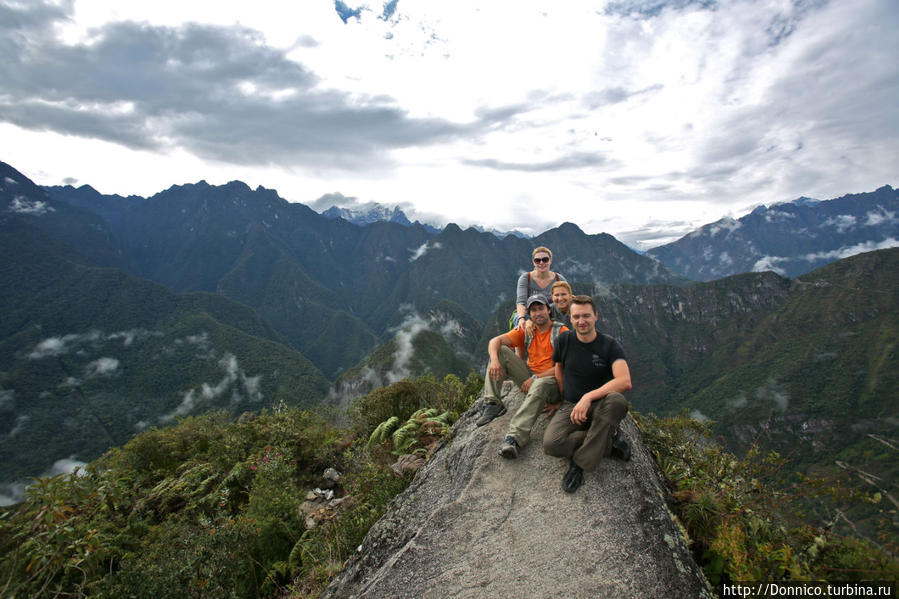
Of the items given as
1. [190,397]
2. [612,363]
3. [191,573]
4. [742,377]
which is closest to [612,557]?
[612,363]

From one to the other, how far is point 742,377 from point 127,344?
894ft

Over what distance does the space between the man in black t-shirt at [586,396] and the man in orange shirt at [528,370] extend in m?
0.29

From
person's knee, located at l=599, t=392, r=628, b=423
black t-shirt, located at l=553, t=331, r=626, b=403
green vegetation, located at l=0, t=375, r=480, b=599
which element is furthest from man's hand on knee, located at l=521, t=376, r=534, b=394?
green vegetation, located at l=0, t=375, r=480, b=599

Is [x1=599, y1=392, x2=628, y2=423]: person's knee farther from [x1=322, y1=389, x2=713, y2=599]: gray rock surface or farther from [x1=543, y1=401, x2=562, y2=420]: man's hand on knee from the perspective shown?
[x1=543, y1=401, x2=562, y2=420]: man's hand on knee

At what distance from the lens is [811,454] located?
99.7 m

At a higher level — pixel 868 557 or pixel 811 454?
pixel 868 557

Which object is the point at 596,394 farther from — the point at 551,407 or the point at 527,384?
the point at 527,384

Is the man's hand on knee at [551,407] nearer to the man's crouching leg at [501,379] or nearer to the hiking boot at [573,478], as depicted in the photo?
the man's crouching leg at [501,379]

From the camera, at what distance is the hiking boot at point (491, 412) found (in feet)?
21.1

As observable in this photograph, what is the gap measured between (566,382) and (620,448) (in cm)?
110

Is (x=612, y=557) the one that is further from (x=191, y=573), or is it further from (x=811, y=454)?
(x=811, y=454)

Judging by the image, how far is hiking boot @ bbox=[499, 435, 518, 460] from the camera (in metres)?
5.35

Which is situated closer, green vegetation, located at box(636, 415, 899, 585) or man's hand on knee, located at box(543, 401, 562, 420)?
green vegetation, located at box(636, 415, 899, 585)

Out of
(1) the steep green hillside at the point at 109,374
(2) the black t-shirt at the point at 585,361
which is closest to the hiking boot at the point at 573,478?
(2) the black t-shirt at the point at 585,361
